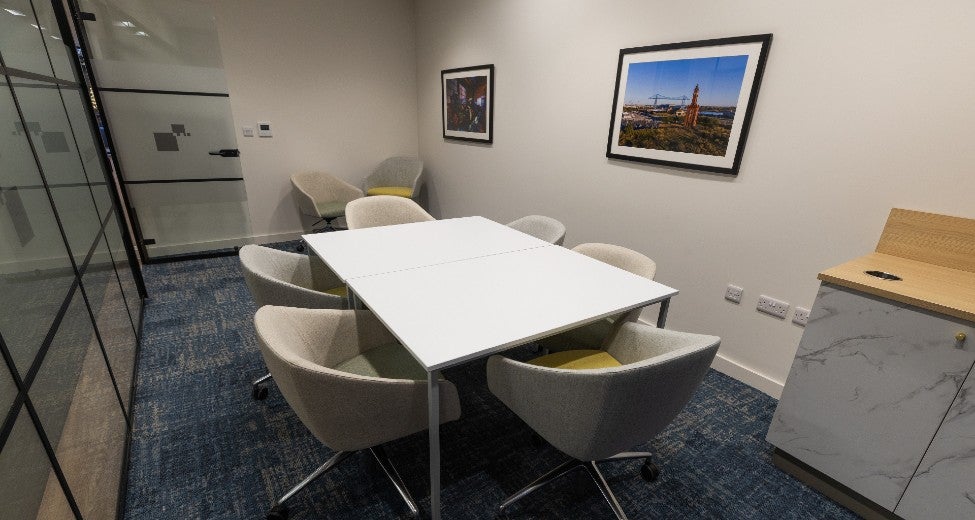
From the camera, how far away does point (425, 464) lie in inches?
71.0

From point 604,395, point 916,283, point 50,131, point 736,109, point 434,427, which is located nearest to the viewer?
point 604,395

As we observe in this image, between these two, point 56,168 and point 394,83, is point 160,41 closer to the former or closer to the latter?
point 394,83

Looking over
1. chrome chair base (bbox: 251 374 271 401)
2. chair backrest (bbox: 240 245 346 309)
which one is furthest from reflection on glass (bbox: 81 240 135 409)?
chair backrest (bbox: 240 245 346 309)

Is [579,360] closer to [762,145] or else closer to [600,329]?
[600,329]

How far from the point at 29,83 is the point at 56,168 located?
32cm

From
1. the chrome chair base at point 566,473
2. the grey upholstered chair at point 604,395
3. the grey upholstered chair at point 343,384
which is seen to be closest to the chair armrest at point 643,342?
the grey upholstered chair at point 604,395

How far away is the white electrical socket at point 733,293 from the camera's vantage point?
236 centimetres

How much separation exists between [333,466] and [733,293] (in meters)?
2.20

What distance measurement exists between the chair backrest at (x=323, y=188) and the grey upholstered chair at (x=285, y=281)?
2219mm

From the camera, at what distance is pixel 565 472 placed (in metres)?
1.61

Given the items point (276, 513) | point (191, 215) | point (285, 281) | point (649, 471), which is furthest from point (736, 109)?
point (191, 215)

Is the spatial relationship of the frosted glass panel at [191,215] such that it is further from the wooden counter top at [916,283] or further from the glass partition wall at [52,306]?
the wooden counter top at [916,283]

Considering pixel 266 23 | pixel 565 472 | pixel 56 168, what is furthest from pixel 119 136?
pixel 565 472

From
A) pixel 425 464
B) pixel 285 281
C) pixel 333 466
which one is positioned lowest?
pixel 425 464
